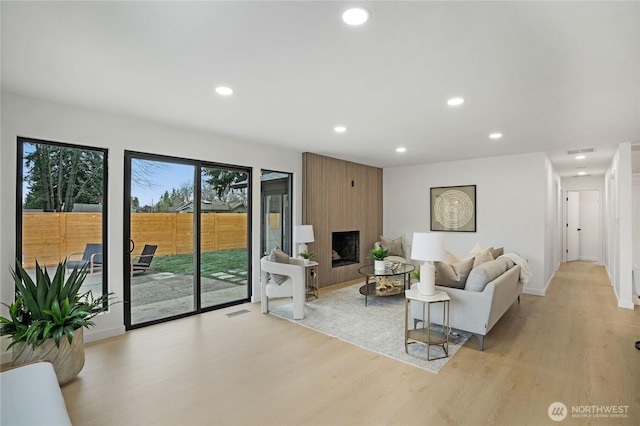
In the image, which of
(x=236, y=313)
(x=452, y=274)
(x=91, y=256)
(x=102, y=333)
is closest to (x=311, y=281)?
(x=236, y=313)

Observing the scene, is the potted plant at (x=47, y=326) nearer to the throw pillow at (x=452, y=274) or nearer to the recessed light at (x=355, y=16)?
the recessed light at (x=355, y=16)

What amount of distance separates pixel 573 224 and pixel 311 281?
28.5 ft

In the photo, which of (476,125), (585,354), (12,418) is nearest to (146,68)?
(12,418)

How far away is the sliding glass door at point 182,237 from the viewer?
393 cm

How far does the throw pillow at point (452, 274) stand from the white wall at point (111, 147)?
2779 millimetres

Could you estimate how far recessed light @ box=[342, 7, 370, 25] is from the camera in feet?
5.74

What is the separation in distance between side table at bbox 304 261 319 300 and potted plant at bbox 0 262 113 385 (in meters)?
3.15

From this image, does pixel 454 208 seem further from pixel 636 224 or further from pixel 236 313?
pixel 236 313

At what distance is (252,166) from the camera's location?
16.5 ft

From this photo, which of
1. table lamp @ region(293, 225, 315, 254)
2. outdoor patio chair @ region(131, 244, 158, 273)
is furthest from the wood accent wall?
outdoor patio chair @ region(131, 244, 158, 273)

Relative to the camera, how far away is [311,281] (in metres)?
5.68

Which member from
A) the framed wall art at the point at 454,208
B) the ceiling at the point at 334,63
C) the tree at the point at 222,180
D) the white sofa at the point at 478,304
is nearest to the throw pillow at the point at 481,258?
the white sofa at the point at 478,304

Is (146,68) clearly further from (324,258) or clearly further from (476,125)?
(324,258)

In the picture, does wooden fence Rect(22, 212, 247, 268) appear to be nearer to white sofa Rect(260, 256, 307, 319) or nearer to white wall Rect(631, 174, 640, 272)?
white sofa Rect(260, 256, 307, 319)
